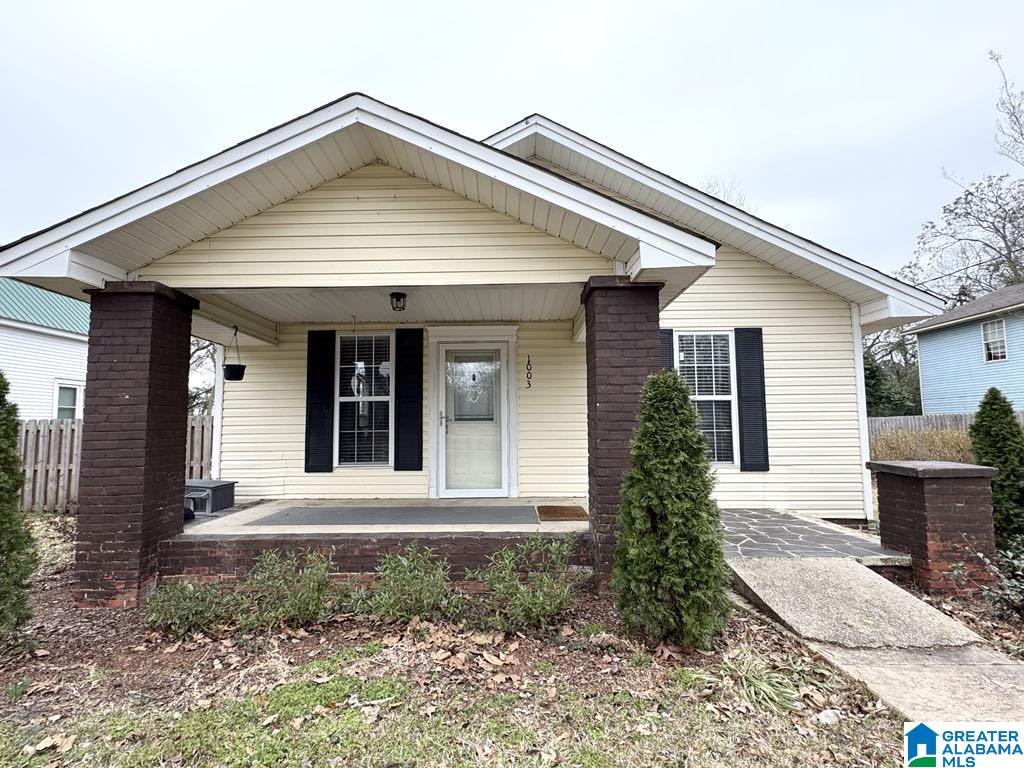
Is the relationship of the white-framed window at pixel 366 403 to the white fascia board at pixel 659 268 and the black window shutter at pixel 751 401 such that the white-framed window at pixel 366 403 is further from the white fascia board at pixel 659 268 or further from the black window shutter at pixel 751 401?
the black window shutter at pixel 751 401

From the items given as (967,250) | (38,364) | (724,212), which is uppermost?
(967,250)

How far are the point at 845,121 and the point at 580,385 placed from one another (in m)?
18.6

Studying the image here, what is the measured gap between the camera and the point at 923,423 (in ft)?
42.2

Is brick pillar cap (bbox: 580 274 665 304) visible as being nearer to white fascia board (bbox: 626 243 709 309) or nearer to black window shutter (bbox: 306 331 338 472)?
white fascia board (bbox: 626 243 709 309)

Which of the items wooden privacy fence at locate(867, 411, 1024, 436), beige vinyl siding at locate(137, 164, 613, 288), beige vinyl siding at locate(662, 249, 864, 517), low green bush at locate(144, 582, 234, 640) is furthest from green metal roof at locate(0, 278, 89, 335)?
wooden privacy fence at locate(867, 411, 1024, 436)

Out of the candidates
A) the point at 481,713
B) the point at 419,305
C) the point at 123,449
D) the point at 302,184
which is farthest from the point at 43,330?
the point at 481,713

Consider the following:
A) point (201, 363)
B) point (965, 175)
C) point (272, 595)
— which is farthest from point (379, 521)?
point (965, 175)

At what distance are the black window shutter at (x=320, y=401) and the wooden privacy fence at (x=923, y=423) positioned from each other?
12.1 m

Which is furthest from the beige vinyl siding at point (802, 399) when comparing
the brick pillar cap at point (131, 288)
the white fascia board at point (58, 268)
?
the white fascia board at point (58, 268)

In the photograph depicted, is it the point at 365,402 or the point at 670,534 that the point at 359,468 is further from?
the point at 670,534

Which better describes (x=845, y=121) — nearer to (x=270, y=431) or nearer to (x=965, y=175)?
(x=965, y=175)

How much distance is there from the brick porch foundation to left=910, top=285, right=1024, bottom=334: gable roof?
17.3m

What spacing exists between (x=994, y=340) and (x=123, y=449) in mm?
21041

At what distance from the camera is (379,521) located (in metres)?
4.79
